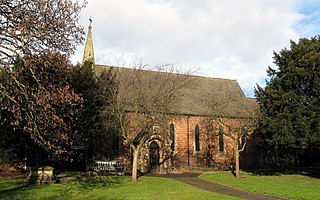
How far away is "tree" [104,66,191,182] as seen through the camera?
23.0 metres

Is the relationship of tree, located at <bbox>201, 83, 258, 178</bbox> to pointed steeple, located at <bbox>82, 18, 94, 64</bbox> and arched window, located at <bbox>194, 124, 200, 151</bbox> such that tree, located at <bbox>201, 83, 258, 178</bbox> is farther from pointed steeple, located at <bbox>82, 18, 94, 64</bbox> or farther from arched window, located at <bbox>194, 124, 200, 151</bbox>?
pointed steeple, located at <bbox>82, 18, 94, 64</bbox>

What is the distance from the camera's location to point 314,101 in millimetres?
23703

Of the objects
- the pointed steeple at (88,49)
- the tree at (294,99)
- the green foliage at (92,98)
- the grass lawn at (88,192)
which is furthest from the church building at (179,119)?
the grass lawn at (88,192)

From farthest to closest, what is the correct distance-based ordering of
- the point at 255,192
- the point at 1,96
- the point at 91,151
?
1. the point at 91,151
2. the point at 255,192
3. the point at 1,96

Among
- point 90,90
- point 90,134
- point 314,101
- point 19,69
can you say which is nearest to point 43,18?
point 19,69

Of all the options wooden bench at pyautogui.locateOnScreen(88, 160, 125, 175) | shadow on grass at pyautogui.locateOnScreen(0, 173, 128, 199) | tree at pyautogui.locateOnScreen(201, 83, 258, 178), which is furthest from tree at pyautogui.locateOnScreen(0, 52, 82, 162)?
tree at pyautogui.locateOnScreen(201, 83, 258, 178)

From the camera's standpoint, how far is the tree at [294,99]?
76.8 ft

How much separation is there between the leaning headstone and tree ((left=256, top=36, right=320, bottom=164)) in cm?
1678

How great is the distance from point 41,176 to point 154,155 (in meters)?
15.1

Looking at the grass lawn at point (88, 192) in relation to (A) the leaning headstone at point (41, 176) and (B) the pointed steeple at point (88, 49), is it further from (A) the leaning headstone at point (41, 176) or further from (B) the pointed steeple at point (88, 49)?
(B) the pointed steeple at point (88, 49)

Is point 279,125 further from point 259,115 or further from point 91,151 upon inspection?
point 91,151

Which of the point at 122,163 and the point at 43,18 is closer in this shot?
the point at 43,18

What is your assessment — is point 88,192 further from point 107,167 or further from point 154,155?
point 154,155

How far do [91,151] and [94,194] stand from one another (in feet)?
49.2
